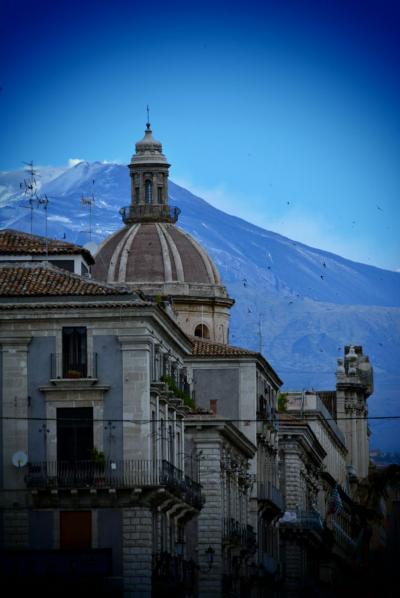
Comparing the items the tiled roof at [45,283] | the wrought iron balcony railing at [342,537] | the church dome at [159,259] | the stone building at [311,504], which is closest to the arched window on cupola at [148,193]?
the church dome at [159,259]

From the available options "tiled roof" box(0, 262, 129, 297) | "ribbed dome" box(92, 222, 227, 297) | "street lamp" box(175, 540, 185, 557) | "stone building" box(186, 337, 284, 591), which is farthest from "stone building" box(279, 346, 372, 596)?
"tiled roof" box(0, 262, 129, 297)

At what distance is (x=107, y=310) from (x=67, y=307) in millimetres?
1463

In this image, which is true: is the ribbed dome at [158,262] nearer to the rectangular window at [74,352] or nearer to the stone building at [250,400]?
the stone building at [250,400]

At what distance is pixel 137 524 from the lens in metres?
95.5

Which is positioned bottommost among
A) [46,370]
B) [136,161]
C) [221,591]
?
[221,591]

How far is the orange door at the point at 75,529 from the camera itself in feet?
314

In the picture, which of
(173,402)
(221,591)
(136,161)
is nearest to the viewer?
(173,402)

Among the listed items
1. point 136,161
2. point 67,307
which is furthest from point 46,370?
point 136,161

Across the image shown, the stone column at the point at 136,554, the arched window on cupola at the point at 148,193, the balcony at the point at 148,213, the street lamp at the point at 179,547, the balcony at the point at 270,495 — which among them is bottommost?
the stone column at the point at 136,554

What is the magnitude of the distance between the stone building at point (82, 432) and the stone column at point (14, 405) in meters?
0.04

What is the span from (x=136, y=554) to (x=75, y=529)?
2.43 metres

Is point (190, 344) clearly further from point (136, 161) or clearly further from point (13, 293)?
point (136, 161)

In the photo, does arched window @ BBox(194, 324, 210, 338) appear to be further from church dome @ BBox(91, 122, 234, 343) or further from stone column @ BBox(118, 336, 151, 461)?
stone column @ BBox(118, 336, 151, 461)

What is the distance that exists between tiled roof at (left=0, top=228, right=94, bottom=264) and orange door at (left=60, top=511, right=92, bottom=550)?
12777 millimetres
